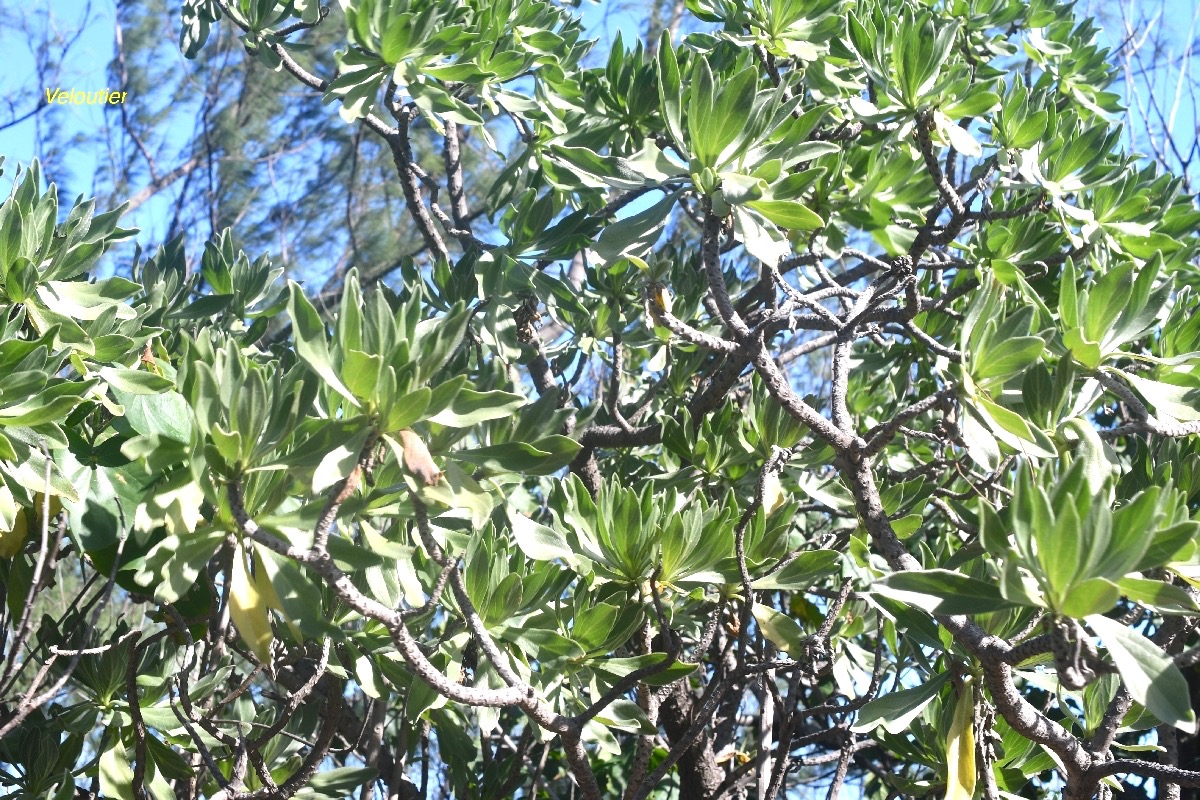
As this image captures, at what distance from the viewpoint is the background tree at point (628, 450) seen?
3.90ft

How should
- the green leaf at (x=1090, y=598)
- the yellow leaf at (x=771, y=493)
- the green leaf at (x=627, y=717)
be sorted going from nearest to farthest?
the green leaf at (x=1090, y=598), the green leaf at (x=627, y=717), the yellow leaf at (x=771, y=493)

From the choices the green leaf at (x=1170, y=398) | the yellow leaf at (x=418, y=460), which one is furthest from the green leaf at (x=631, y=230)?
the green leaf at (x=1170, y=398)

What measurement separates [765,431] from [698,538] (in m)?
0.45

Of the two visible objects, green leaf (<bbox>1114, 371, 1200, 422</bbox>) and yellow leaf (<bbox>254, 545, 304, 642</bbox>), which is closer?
yellow leaf (<bbox>254, 545, 304, 642</bbox>)

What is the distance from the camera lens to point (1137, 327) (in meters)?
1.47

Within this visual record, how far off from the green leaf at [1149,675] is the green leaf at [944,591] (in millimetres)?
100

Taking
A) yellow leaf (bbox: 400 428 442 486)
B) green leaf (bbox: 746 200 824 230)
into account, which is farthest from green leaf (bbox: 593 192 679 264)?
yellow leaf (bbox: 400 428 442 486)

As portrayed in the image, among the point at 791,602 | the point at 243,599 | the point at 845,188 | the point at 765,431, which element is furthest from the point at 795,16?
the point at 243,599

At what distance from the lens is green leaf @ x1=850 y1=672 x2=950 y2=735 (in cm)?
132

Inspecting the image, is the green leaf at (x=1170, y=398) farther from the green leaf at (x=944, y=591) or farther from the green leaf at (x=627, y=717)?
the green leaf at (x=627, y=717)

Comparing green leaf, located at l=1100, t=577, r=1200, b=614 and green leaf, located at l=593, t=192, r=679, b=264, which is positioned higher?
green leaf, located at l=593, t=192, r=679, b=264

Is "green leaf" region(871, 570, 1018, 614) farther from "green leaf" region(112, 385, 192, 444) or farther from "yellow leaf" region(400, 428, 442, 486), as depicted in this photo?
"green leaf" region(112, 385, 192, 444)

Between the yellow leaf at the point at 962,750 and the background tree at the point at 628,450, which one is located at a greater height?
the background tree at the point at 628,450

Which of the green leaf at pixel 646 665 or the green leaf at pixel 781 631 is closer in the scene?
the green leaf at pixel 646 665
